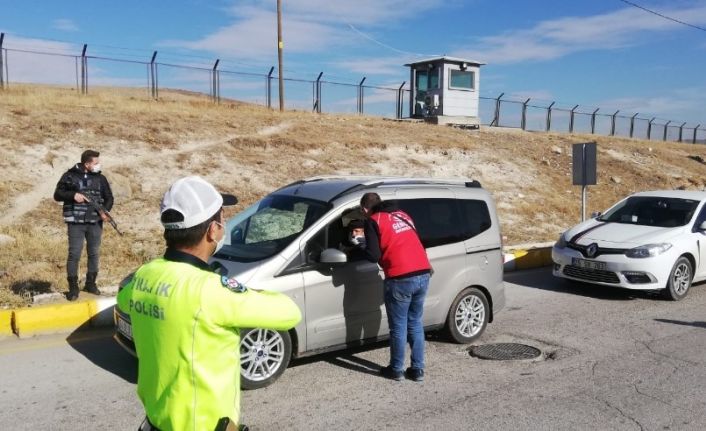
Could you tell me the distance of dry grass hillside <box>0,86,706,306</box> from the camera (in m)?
11.5

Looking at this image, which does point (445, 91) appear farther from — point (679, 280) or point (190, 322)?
point (190, 322)

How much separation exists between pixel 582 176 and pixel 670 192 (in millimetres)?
2952

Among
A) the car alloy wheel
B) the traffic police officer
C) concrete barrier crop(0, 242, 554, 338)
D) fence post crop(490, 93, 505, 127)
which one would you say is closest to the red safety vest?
the traffic police officer

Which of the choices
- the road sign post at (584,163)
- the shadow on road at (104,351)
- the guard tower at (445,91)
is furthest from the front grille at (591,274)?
the guard tower at (445,91)

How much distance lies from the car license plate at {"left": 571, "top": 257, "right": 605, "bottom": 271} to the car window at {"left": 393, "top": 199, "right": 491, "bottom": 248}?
277 cm

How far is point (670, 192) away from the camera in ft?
34.3

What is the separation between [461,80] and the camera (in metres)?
32.4

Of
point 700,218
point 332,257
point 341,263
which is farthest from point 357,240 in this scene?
point 700,218

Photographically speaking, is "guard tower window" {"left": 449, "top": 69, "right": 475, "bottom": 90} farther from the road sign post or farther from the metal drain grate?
the metal drain grate

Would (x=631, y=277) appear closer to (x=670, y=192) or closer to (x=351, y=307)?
(x=670, y=192)

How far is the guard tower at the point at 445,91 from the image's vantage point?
31547 millimetres

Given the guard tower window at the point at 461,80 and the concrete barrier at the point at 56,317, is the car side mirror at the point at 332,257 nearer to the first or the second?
the concrete barrier at the point at 56,317

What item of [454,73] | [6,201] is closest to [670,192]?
[6,201]

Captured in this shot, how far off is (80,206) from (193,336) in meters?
6.45
